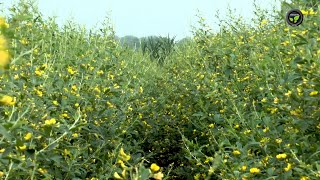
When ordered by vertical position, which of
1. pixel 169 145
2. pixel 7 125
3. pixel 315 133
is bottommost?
pixel 169 145

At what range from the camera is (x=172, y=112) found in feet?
17.5

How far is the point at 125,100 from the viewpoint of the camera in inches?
162

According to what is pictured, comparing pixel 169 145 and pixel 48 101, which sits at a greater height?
pixel 48 101

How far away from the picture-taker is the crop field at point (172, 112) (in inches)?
87.8

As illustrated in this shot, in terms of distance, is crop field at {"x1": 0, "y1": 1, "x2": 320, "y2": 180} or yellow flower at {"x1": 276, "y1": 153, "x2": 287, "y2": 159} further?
yellow flower at {"x1": 276, "y1": 153, "x2": 287, "y2": 159}

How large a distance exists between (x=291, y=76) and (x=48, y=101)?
54.2 inches

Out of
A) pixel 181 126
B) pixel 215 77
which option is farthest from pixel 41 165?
pixel 181 126

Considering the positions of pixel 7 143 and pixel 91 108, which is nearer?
pixel 7 143

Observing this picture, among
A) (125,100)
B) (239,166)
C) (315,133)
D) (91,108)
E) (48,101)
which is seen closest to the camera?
(239,166)

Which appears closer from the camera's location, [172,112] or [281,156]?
[281,156]

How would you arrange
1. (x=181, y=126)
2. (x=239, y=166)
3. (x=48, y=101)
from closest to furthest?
1. (x=239, y=166)
2. (x=48, y=101)
3. (x=181, y=126)

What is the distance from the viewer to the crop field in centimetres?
223

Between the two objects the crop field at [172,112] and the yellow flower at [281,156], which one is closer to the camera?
the crop field at [172,112]

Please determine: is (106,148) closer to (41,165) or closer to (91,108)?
(91,108)
